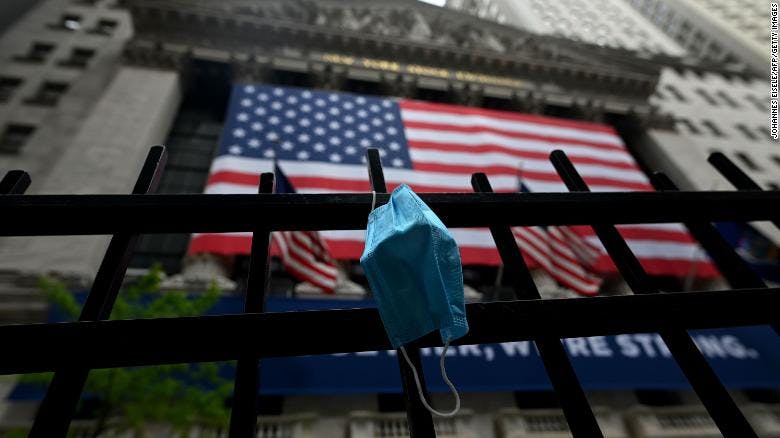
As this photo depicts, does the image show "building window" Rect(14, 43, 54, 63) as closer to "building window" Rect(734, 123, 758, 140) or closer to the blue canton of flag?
the blue canton of flag

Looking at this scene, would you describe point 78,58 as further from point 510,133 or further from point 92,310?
point 92,310

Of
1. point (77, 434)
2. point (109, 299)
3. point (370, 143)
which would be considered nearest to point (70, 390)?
point (109, 299)

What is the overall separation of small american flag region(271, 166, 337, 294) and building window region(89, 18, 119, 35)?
1083 inches

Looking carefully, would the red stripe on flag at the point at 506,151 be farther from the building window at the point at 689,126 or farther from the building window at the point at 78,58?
the building window at the point at 78,58

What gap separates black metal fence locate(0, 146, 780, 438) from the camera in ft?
4.29

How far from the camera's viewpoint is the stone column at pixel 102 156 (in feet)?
49.0

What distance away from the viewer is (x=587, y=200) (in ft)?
6.45

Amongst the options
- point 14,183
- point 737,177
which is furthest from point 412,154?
point 14,183

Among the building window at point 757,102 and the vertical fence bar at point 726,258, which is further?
the building window at point 757,102

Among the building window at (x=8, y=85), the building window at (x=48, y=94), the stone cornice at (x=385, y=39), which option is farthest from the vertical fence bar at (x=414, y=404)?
the building window at (x=8, y=85)

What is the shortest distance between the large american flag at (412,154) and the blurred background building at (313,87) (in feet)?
7.37

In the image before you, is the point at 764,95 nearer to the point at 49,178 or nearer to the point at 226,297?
the point at 226,297

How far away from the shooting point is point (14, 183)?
173 cm

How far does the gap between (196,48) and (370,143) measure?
15.1 metres
